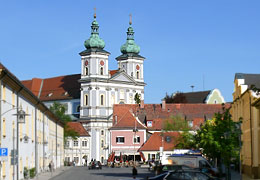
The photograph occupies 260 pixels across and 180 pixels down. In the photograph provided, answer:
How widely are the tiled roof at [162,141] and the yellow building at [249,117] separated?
1315 inches

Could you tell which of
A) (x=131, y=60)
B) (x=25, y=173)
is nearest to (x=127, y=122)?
(x=131, y=60)

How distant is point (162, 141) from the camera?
9438 centimetres

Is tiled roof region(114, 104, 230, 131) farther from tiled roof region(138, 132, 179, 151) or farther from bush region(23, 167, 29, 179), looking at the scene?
bush region(23, 167, 29, 179)

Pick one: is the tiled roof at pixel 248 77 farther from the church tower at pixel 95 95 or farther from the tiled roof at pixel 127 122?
the church tower at pixel 95 95

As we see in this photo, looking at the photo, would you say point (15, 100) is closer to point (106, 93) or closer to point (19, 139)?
point (19, 139)

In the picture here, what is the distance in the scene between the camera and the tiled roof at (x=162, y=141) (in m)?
92.2

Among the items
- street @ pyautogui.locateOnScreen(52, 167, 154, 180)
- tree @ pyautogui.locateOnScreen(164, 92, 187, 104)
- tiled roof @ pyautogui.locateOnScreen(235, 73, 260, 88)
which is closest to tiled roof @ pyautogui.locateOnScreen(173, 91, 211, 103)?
tree @ pyautogui.locateOnScreen(164, 92, 187, 104)

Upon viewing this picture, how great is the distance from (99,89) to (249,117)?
319ft

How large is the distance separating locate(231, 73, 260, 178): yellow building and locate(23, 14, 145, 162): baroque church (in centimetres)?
8384

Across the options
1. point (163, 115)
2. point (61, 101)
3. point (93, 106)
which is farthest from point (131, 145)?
point (61, 101)

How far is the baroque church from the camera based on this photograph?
5561 inches

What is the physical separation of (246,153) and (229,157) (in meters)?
12.4

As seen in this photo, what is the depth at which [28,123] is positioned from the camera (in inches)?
2004

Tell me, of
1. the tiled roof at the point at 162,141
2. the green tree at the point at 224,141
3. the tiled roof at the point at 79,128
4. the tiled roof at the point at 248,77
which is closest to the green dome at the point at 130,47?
the tiled roof at the point at 79,128
